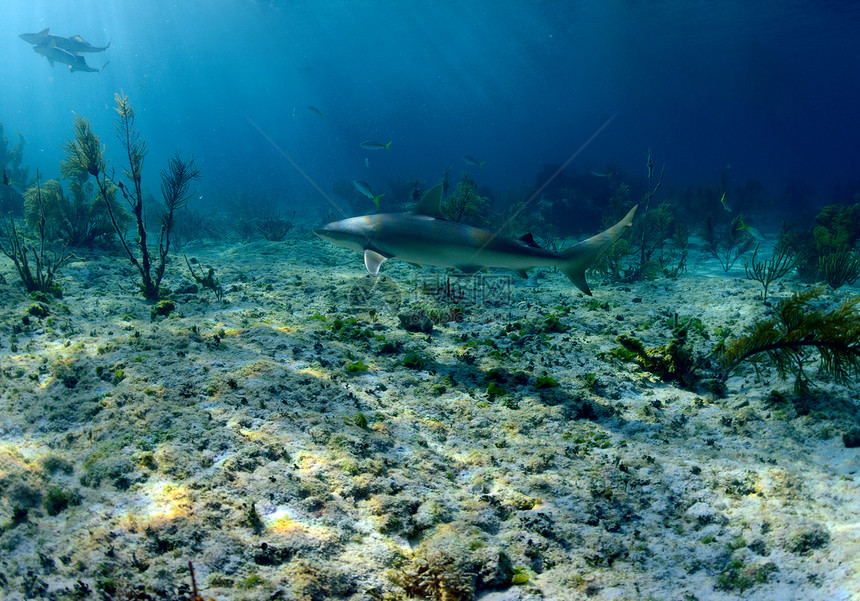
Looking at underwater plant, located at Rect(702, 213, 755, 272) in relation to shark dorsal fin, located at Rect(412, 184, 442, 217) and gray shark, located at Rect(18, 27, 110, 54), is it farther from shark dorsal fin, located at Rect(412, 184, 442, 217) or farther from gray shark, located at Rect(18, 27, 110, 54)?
gray shark, located at Rect(18, 27, 110, 54)

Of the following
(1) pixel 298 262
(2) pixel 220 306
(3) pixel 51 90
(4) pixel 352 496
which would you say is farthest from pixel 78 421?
(3) pixel 51 90

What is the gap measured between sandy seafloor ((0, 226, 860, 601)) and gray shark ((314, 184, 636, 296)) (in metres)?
1.18

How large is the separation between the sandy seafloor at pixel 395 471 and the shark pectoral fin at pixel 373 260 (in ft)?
3.24

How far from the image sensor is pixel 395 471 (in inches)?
120

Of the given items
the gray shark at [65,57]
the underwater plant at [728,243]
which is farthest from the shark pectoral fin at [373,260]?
the gray shark at [65,57]

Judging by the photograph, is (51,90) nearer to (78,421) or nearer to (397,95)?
(397,95)

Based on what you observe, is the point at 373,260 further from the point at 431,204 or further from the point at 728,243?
the point at 728,243

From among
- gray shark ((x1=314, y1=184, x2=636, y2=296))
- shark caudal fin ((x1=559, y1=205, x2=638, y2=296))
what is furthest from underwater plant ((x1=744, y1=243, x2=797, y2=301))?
shark caudal fin ((x1=559, y1=205, x2=638, y2=296))

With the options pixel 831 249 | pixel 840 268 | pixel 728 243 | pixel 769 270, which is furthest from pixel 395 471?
pixel 728 243

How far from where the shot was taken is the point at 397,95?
149m

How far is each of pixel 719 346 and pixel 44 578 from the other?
6.31 metres

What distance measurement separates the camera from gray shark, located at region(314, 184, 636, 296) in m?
5.01

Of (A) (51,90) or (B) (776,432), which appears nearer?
(B) (776,432)

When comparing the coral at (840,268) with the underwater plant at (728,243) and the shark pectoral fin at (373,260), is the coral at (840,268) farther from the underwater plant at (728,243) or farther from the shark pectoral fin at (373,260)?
the shark pectoral fin at (373,260)
